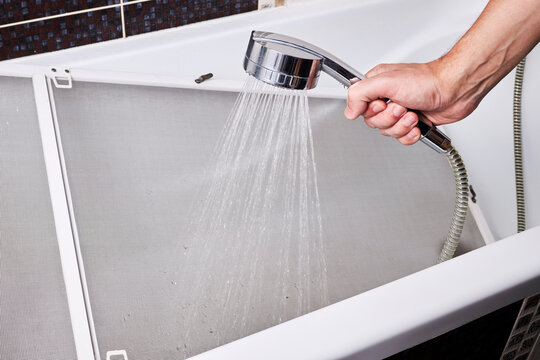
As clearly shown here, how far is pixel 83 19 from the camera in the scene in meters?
1.60

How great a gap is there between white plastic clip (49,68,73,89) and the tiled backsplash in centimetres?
8

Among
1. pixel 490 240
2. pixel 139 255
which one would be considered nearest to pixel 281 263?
pixel 139 255

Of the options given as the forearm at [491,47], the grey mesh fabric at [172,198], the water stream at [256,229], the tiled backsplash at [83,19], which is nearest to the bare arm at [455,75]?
the forearm at [491,47]

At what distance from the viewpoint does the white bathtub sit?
86cm

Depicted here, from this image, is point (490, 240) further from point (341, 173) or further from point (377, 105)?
point (377, 105)

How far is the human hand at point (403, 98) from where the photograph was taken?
1.10 metres

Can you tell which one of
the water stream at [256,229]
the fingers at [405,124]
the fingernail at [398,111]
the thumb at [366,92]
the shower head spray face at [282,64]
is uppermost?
the shower head spray face at [282,64]

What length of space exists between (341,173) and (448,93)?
58cm

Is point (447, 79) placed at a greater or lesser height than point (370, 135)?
greater

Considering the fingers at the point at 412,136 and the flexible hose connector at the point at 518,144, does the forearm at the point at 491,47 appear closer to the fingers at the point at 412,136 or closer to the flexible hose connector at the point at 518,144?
the fingers at the point at 412,136

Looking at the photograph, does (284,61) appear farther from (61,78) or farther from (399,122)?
(61,78)

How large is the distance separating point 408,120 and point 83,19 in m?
0.94

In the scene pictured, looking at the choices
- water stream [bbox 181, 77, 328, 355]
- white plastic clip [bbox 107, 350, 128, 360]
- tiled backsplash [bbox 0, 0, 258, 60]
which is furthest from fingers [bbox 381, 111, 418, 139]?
tiled backsplash [bbox 0, 0, 258, 60]

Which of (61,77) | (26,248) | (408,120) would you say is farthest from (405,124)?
(61,77)
